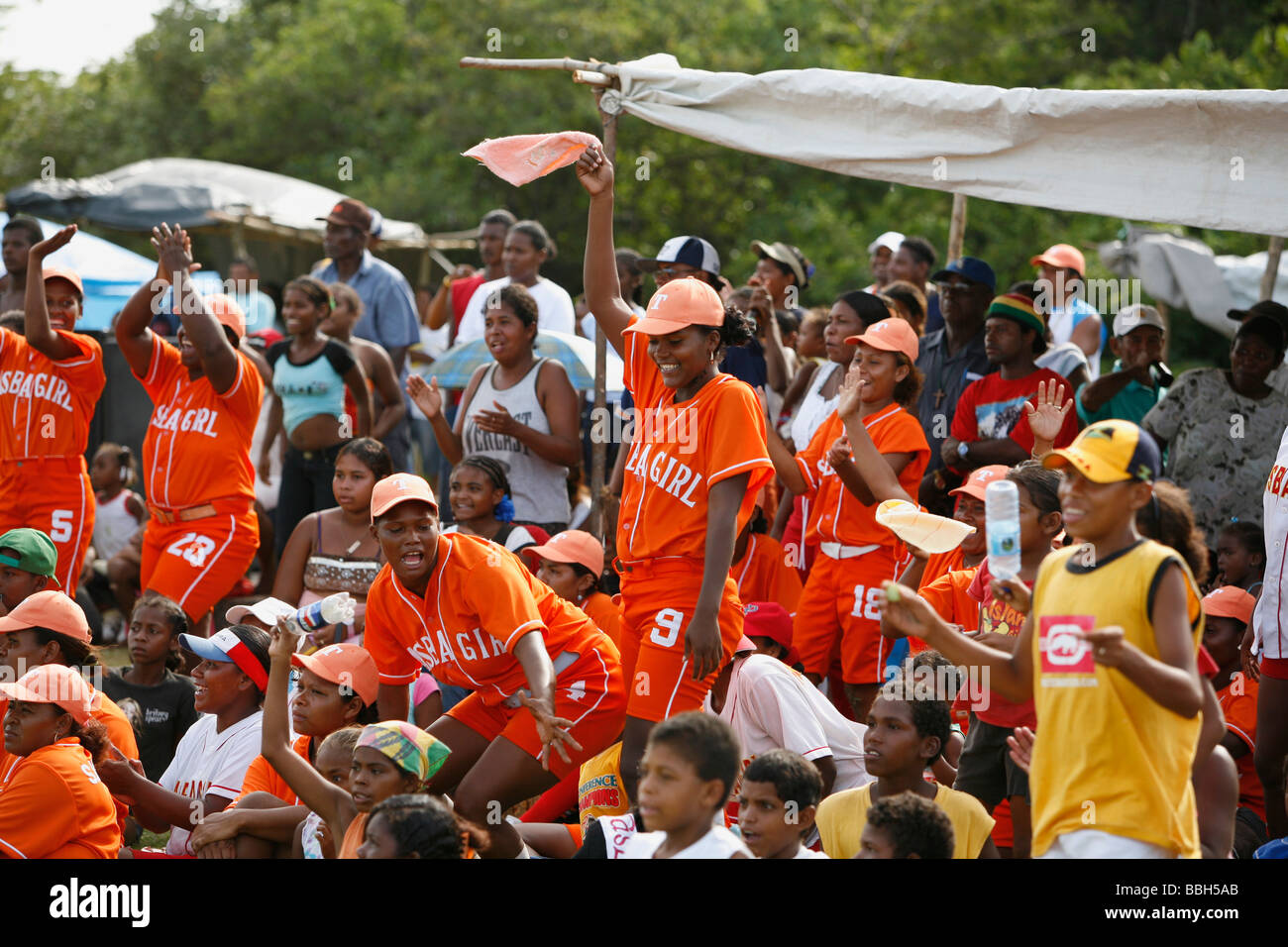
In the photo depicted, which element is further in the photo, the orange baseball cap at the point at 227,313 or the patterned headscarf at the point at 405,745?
the orange baseball cap at the point at 227,313

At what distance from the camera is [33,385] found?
304 inches

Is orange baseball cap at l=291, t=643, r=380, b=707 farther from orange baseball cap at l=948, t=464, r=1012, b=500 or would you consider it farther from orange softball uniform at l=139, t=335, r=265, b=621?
orange baseball cap at l=948, t=464, r=1012, b=500

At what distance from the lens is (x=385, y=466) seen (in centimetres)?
770

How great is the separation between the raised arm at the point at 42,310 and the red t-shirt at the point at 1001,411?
171 inches

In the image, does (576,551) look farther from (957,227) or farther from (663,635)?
(957,227)

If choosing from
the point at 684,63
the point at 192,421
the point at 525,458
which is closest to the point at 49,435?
the point at 192,421

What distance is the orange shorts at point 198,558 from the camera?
738 centimetres

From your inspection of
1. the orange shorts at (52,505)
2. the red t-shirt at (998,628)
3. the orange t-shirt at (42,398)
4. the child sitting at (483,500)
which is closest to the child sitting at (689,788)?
the red t-shirt at (998,628)

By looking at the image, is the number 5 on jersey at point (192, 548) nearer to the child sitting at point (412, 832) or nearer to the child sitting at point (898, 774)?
the child sitting at point (412, 832)

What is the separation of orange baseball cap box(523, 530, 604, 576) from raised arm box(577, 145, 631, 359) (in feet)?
3.82

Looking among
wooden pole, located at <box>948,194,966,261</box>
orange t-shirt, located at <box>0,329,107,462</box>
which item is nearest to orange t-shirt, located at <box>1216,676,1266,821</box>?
wooden pole, located at <box>948,194,966,261</box>

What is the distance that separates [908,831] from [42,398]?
5.29 m

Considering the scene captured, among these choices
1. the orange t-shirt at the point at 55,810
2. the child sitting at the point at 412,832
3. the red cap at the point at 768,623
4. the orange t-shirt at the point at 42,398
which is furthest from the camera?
the orange t-shirt at the point at 42,398

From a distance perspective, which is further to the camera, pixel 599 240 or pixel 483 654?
pixel 599 240
